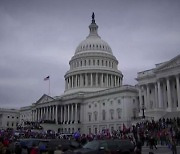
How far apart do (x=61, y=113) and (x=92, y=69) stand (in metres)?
19.5

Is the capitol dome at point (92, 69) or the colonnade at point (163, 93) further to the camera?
the capitol dome at point (92, 69)

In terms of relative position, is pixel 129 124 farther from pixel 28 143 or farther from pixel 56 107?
pixel 28 143

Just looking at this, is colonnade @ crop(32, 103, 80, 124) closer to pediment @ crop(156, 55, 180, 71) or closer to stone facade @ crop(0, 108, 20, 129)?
stone facade @ crop(0, 108, 20, 129)

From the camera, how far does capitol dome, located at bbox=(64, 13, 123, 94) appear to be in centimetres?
10319

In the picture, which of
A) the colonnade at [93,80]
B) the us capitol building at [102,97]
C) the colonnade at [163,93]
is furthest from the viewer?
the colonnade at [93,80]

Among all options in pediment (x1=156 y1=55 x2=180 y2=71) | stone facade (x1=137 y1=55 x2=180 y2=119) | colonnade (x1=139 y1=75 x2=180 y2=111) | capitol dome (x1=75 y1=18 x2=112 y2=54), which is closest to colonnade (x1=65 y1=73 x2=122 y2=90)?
capitol dome (x1=75 y1=18 x2=112 y2=54)

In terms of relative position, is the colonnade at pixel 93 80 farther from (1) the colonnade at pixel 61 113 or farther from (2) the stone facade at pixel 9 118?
(2) the stone facade at pixel 9 118

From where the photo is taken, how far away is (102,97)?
283 feet

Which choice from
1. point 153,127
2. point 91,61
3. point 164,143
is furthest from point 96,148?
point 91,61

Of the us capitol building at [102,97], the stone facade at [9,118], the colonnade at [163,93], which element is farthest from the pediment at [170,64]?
the stone facade at [9,118]

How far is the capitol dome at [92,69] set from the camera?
103188 millimetres

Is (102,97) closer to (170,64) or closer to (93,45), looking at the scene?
(170,64)

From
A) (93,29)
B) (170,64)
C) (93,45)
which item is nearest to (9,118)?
(93,45)

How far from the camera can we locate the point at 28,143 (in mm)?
28453
